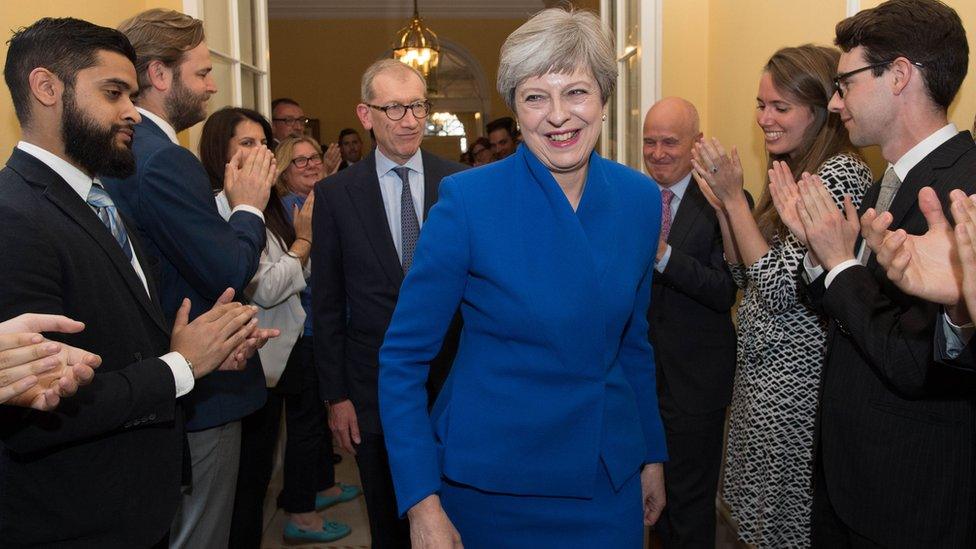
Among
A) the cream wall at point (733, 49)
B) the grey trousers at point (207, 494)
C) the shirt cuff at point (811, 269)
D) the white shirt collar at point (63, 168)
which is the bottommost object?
the grey trousers at point (207, 494)

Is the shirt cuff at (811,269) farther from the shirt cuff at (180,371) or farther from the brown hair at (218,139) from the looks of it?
the brown hair at (218,139)

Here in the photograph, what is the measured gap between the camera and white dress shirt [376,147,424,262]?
272 cm

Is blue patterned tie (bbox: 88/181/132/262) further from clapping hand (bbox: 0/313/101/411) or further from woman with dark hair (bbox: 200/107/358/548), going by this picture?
woman with dark hair (bbox: 200/107/358/548)

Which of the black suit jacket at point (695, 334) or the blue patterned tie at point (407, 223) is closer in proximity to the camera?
the blue patterned tie at point (407, 223)

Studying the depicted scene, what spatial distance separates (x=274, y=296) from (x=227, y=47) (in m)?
1.54

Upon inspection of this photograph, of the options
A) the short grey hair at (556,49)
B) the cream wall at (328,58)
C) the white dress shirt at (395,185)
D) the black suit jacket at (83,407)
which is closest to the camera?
the black suit jacket at (83,407)

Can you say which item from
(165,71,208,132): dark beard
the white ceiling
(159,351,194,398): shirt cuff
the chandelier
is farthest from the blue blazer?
the white ceiling

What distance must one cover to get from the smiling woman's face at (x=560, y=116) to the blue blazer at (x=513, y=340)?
1.6 inches

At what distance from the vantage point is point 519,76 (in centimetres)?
163

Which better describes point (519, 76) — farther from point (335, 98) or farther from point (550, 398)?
point (335, 98)

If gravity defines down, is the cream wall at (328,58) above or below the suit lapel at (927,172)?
above

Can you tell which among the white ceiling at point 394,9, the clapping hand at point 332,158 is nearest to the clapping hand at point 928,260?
the clapping hand at point 332,158

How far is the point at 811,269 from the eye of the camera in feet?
6.72

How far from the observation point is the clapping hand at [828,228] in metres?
1.84
